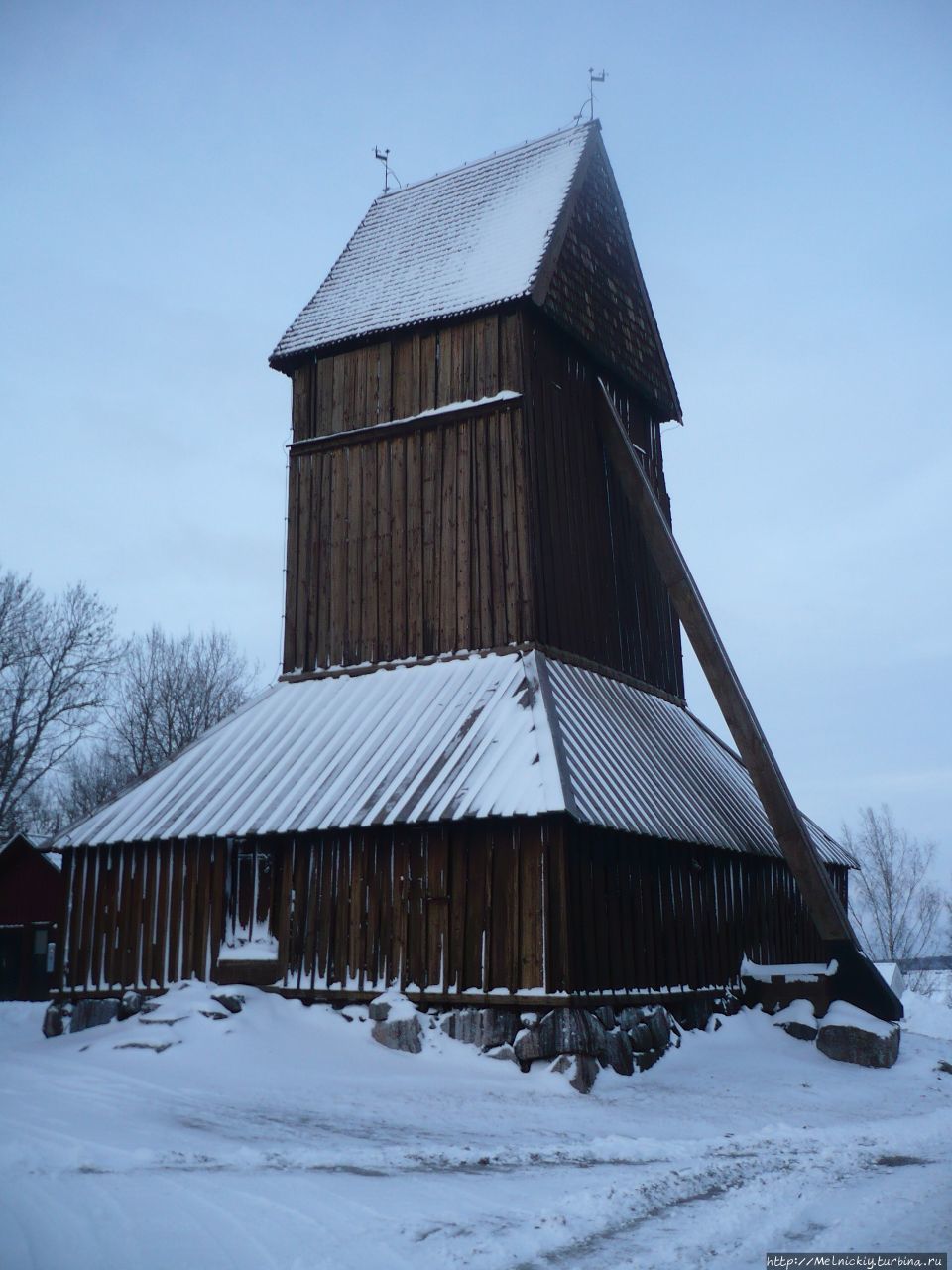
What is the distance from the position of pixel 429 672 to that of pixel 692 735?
6252 millimetres

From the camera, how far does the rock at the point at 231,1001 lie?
15.5 meters

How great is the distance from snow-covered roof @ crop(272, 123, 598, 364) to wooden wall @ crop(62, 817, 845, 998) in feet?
32.6

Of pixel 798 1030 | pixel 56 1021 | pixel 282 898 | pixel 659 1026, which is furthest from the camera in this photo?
pixel 56 1021

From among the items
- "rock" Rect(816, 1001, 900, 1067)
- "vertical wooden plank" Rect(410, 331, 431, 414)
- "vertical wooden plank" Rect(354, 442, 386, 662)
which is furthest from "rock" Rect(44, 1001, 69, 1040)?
Result: "vertical wooden plank" Rect(410, 331, 431, 414)

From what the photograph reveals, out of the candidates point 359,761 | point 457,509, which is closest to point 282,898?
point 359,761

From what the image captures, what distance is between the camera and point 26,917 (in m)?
30.4

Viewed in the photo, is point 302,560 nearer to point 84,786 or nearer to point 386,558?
point 386,558

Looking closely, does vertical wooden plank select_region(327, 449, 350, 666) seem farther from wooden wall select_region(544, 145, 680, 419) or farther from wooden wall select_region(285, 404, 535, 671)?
wooden wall select_region(544, 145, 680, 419)

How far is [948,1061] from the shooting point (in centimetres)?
1744

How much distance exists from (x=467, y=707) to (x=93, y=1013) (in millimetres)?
7488

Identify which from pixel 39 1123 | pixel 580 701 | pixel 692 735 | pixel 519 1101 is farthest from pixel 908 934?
pixel 39 1123

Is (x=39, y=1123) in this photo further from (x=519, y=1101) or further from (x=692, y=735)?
(x=692, y=735)

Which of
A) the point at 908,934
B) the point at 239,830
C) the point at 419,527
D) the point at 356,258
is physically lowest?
the point at 908,934

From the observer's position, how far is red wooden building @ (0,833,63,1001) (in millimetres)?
30078
